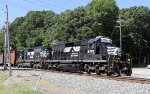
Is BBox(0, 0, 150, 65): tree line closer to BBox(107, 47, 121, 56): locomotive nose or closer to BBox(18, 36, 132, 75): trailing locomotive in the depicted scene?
BBox(18, 36, 132, 75): trailing locomotive

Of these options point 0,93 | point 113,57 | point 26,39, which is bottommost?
point 0,93

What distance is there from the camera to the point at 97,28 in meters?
74.2

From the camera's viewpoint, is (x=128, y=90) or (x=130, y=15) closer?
(x=128, y=90)

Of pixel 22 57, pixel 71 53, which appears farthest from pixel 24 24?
pixel 71 53

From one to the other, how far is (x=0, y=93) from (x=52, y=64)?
26359 millimetres

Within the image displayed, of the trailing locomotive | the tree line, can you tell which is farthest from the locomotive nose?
the tree line

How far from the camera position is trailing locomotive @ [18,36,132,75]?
1270 inches

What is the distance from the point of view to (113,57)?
1259 inches

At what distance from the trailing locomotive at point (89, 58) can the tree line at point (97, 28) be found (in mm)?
23699

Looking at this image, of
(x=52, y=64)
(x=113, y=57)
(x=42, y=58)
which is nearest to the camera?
(x=113, y=57)

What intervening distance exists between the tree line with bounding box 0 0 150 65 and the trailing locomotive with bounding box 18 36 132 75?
23.7 metres

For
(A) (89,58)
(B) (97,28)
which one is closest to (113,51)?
(A) (89,58)

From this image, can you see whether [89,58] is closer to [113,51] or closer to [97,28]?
[113,51]

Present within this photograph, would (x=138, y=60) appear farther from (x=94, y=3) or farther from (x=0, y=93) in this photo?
(x=0, y=93)
